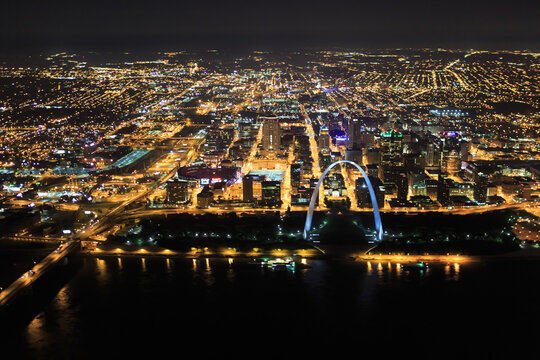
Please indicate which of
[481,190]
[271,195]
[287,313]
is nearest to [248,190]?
[271,195]

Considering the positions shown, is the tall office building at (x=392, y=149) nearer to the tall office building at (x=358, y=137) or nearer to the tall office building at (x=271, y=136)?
the tall office building at (x=358, y=137)

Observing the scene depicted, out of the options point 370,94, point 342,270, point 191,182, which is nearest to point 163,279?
point 342,270

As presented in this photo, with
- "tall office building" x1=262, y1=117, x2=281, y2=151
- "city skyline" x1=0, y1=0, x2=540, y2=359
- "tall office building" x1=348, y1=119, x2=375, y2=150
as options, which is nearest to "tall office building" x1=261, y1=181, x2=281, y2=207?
"city skyline" x1=0, y1=0, x2=540, y2=359

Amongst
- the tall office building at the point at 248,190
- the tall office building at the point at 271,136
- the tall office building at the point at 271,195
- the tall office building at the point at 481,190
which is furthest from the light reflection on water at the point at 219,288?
the tall office building at the point at 271,136

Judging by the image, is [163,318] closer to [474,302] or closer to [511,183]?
[474,302]

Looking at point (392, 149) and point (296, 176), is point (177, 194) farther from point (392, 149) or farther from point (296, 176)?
point (392, 149)

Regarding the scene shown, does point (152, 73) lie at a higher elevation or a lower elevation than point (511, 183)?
higher

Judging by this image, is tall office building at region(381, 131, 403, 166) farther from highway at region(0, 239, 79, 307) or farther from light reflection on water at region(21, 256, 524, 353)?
highway at region(0, 239, 79, 307)
